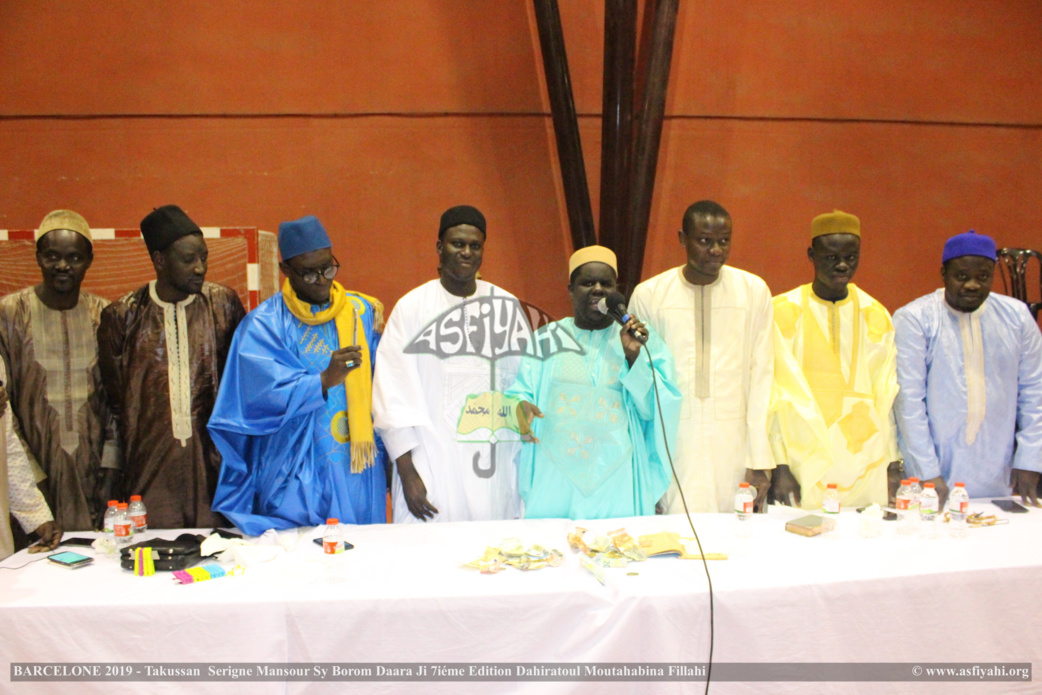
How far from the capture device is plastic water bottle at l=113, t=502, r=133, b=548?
2510 mm

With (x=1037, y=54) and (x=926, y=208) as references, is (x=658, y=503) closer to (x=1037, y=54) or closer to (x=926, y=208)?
(x=926, y=208)

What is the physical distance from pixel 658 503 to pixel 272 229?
2.96m

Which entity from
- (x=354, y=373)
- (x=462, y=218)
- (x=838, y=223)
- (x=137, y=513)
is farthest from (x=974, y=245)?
(x=137, y=513)

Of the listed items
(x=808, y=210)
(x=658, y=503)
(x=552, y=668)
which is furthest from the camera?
(x=808, y=210)

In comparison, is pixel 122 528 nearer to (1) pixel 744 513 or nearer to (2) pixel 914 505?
(1) pixel 744 513

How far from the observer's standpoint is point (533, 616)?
6.91ft

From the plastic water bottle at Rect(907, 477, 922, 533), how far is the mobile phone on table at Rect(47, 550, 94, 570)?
9.41ft

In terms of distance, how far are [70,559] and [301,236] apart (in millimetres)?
1353

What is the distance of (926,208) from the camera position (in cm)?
503

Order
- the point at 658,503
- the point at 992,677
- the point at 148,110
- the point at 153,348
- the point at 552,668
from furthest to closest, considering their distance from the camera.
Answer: the point at 148,110 < the point at 658,503 < the point at 153,348 < the point at 992,677 < the point at 552,668

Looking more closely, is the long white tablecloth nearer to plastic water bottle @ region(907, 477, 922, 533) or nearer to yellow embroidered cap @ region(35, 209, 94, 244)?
plastic water bottle @ region(907, 477, 922, 533)

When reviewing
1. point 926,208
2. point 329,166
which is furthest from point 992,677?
point 329,166

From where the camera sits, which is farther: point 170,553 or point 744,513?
point 744,513

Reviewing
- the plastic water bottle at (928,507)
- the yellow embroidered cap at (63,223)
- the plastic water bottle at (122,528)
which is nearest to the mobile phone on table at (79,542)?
the plastic water bottle at (122,528)
